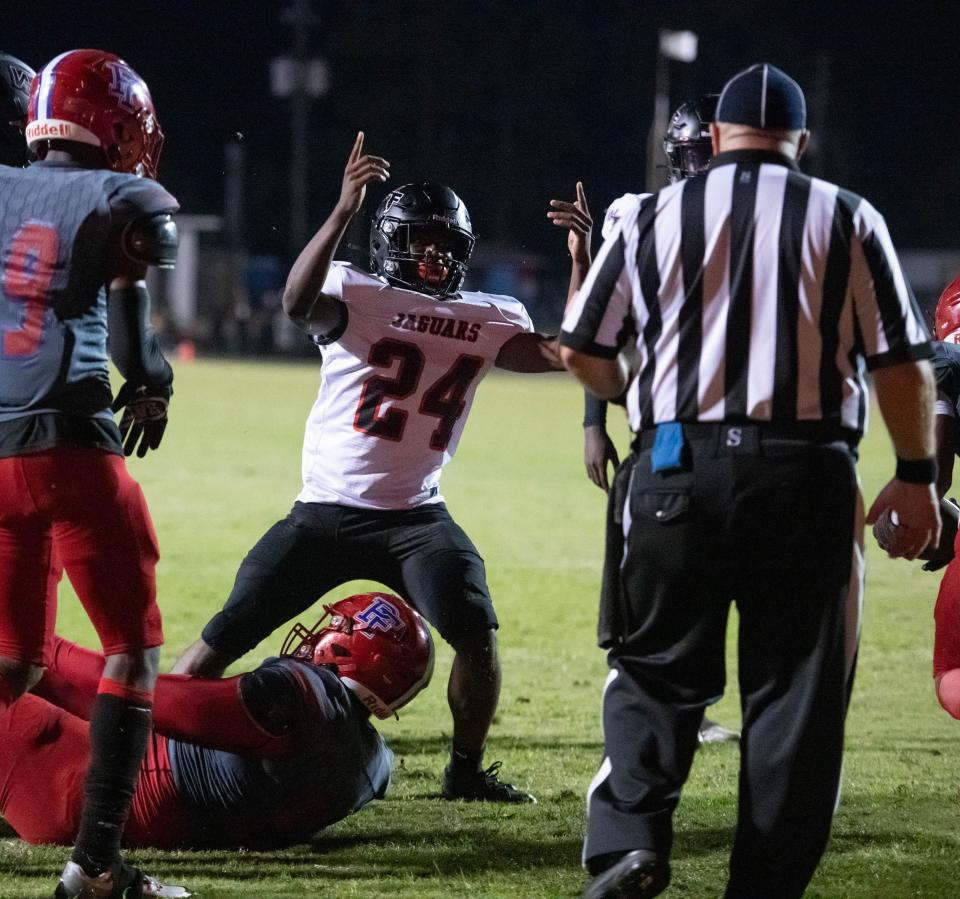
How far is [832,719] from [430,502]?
1.97m

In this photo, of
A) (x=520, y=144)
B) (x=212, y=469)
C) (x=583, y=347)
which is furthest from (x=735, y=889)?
(x=520, y=144)

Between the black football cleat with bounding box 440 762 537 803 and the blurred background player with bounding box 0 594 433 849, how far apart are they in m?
0.64

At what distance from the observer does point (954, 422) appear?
190 inches

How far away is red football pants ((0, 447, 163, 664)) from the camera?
3559 millimetres

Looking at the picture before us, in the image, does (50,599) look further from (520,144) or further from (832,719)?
(520,144)

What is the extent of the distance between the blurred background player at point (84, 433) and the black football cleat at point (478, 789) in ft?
4.31

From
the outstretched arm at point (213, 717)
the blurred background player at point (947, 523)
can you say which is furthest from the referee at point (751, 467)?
the blurred background player at point (947, 523)

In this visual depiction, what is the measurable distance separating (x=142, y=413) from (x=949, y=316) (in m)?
2.81

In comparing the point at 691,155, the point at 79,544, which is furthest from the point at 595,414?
the point at 79,544

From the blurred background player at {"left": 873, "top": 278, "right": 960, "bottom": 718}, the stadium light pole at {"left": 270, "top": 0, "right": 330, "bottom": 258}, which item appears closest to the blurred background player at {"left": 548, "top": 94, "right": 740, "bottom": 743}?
the blurred background player at {"left": 873, "top": 278, "right": 960, "bottom": 718}

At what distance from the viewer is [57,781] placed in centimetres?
395

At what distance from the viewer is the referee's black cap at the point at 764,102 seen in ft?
10.9

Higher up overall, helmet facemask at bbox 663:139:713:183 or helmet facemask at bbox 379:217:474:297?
helmet facemask at bbox 663:139:713:183

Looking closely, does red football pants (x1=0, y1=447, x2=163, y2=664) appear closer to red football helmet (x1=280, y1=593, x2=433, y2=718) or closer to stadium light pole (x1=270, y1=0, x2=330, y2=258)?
red football helmet (x1=280, y1=593, x2=433, y2=718)
